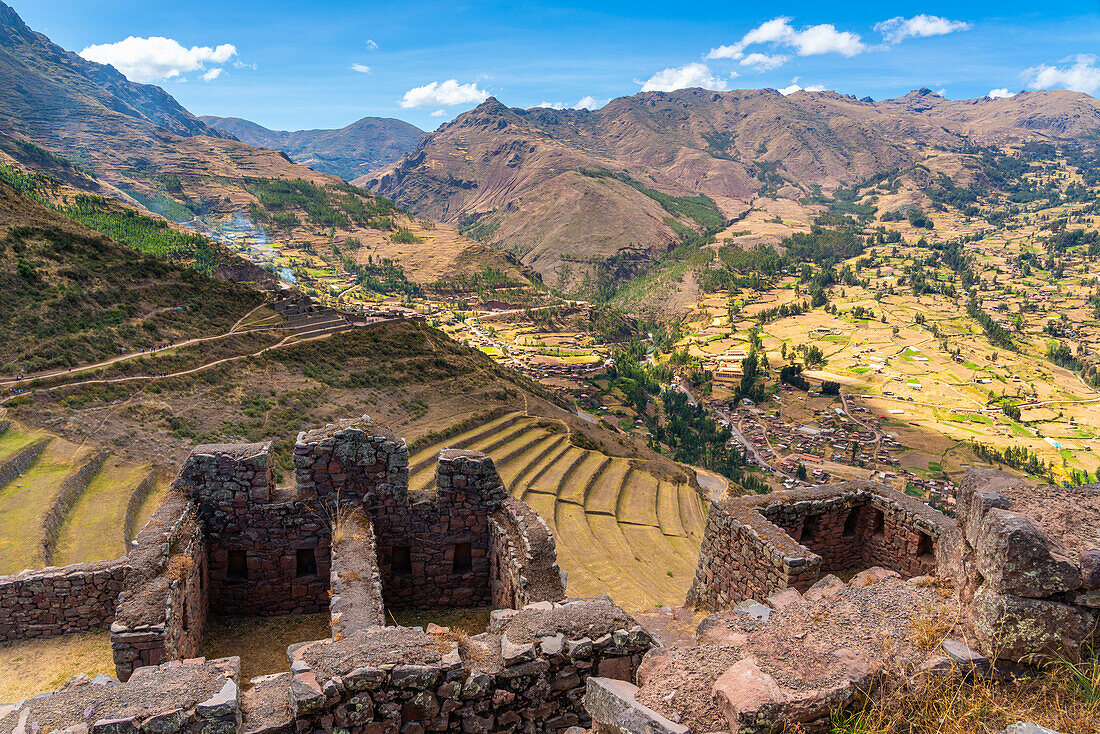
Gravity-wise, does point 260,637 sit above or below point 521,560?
below

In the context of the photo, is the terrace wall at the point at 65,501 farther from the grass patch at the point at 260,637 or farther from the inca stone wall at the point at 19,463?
the grass patch at the point at 260,637

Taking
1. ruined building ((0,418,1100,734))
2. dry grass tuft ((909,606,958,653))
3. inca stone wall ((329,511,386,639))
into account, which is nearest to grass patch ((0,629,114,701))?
ruined building ((0,418,1100,734))

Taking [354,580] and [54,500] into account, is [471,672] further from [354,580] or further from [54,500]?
[54,500]

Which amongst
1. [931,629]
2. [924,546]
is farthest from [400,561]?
[924,546]

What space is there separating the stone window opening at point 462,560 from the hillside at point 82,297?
1218 inches

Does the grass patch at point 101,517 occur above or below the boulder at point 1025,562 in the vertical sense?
below

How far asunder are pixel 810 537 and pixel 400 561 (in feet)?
26.8

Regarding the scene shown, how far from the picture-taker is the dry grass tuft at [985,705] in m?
4.43

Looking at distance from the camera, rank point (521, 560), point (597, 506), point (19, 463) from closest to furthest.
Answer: point (521, 560) → point (19, 463) → point (597, 506)

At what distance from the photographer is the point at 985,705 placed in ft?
15.1

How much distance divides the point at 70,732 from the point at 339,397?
33.6 metres

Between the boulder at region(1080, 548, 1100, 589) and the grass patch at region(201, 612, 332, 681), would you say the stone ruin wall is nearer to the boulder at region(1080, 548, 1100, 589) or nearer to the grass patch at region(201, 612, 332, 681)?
the grass patch at region(201, 612, 332, 681)

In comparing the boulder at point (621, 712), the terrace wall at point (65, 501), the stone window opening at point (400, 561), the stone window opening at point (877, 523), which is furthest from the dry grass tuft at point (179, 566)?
the stone window opening at point (877, 523)

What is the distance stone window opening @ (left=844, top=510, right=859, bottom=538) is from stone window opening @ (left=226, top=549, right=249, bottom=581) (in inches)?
464
